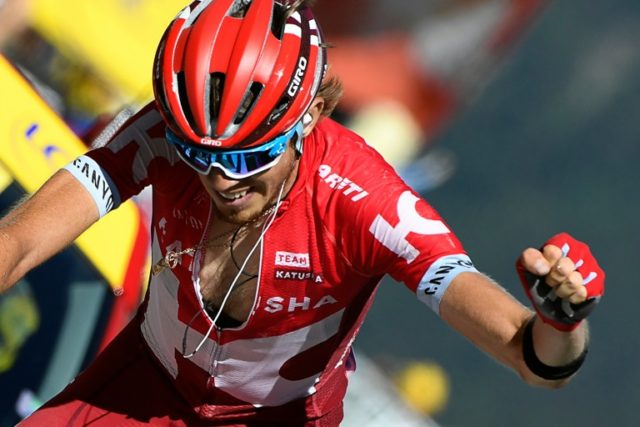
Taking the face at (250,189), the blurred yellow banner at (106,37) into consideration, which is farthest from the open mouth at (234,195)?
the blurred yellow banner at (106,37)

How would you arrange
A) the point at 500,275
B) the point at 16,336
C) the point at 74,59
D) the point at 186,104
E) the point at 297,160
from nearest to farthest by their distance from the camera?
1. the point at 186,104
2. the point at 297,160
3. the point at 16,336
4. the point at 74,59
5. the point at 500,275

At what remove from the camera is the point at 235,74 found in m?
1.95

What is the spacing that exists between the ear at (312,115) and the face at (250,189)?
66 mm

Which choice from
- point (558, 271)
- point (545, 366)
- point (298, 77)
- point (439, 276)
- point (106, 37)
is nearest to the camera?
point (558, 271)

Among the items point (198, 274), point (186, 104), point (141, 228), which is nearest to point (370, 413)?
point (141, 228)

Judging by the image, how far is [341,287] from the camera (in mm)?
2123

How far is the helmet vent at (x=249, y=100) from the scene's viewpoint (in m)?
1.94

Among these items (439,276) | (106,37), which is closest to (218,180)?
(439,276)

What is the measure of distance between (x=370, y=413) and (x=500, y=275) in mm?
1137

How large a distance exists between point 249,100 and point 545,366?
0.68 metres

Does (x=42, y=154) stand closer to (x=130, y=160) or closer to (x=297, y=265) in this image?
(x=130, y=160)

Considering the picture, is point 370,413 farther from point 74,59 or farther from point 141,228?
point 74,59

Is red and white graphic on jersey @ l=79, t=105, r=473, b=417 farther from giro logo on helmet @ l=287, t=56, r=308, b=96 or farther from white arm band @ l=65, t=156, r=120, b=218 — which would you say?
giro logo on helmet @ l=287, t=56, r=308, b=96

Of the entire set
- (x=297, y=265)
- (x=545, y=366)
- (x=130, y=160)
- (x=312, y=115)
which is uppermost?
(x=130, y=160)
